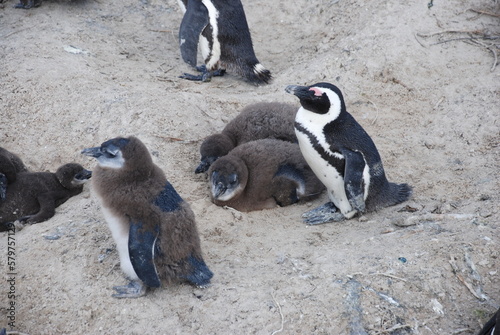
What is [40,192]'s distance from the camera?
4.25 m

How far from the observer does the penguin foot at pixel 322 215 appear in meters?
4.07

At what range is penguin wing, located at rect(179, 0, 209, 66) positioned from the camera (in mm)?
6469

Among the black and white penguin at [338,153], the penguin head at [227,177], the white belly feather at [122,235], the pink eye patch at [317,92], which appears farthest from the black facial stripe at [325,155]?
the white belly feather at [122,235]

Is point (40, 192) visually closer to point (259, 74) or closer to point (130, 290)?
point (130, 290)

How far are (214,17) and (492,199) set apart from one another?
13.2 feet

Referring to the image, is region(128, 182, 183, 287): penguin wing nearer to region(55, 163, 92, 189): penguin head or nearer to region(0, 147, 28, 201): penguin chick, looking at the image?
region(55, 163, 92, 189): penguin head

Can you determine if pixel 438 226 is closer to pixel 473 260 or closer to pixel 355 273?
pixel 473 260

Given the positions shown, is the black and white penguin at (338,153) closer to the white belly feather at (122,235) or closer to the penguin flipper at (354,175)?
the penguin flipper at (354,175)

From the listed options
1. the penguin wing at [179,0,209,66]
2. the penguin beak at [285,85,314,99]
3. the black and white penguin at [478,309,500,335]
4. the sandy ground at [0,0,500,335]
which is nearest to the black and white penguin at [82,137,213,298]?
the sandy ground at [0,0,500,335]

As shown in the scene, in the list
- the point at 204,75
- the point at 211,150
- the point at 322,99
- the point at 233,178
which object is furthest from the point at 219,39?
the point at 322,99

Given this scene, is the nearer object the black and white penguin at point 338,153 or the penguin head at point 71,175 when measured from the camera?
the black and white penguin at point 338,153

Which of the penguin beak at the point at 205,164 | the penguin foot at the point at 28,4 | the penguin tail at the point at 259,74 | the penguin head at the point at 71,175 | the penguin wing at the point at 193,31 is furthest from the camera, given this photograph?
the penguin foot at the point at 28,4

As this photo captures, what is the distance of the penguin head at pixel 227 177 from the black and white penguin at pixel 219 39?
219 centimetres

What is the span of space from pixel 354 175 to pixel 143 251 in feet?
5.91
